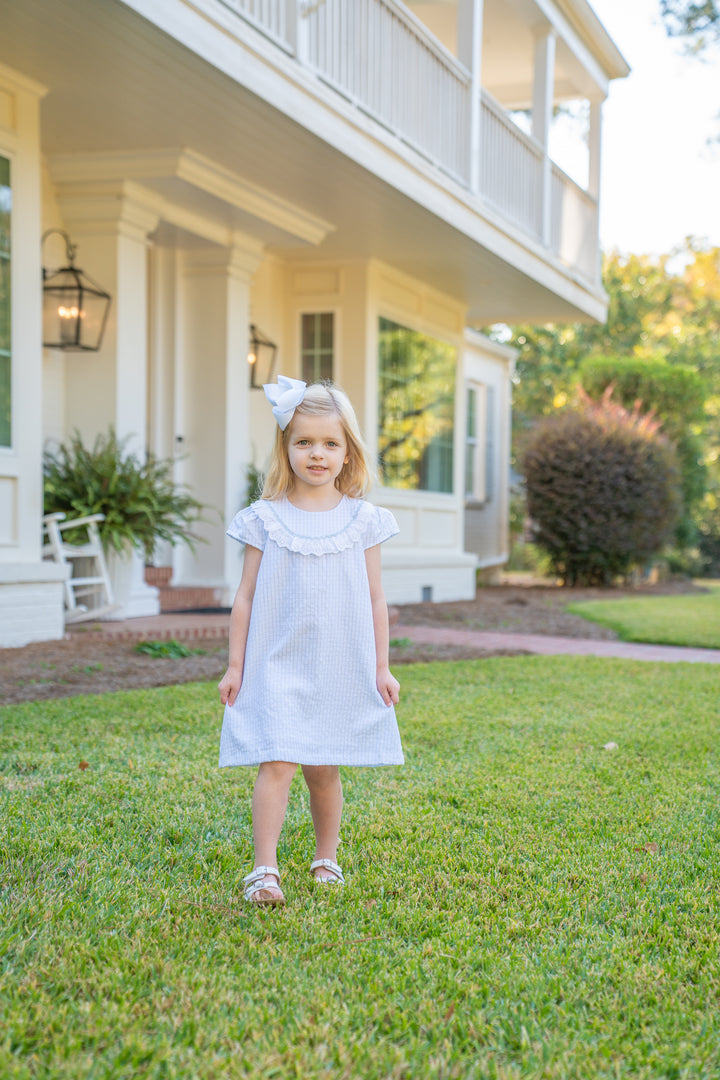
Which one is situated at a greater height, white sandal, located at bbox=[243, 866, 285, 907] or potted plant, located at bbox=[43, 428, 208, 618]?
potted plant, located at bbox=[43, 428, 208, 618]

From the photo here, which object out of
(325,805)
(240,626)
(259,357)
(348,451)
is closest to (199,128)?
(259,357)

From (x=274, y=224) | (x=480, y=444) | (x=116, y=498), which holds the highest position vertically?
(x=274, y=224)

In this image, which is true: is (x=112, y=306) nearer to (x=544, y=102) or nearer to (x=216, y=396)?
(x=216, y=396)

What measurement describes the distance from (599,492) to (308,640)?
11.1m

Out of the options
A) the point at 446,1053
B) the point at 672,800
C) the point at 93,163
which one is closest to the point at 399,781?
the point at 672,800

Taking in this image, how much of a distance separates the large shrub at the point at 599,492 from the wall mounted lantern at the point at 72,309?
742 cm

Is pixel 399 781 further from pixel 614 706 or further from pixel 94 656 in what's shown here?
pixel 94 656

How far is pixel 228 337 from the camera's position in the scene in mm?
8414

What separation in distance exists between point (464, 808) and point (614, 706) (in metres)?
2.06

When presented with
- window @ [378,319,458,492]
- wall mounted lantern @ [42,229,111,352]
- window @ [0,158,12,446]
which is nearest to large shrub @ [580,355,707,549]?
window @ [378,319,458,492]

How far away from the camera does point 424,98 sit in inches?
317

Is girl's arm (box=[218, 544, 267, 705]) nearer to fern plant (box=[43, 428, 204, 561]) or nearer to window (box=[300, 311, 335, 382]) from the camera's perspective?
fern plant (box=[43, 428, 204, 561])

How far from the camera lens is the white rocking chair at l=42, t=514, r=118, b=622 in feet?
21.5

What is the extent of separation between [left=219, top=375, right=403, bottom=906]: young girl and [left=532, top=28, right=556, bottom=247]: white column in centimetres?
828
